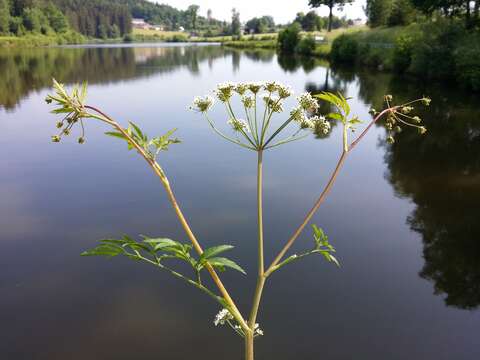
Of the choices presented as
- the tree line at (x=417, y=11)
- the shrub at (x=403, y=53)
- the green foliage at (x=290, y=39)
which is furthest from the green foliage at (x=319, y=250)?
the green foliage at (x=290, y=39)

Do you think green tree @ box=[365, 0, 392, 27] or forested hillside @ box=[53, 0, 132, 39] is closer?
green tree @ box=[365, 0, 392, 27]

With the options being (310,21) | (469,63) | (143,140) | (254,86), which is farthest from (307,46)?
(143,140)

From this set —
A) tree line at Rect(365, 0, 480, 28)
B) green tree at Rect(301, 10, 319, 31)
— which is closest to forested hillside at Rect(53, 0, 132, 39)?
green tree at Rect(301, 10, 319, 31)

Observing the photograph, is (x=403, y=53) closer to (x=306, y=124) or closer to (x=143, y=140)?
(x=306, y=124)

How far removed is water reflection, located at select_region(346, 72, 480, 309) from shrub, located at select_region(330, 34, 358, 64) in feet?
115

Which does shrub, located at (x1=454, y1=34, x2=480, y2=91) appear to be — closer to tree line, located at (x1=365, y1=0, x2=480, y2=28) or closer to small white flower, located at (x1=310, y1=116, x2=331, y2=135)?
tree line, located at (x1=365, y1=0, x2=480, y2=28)

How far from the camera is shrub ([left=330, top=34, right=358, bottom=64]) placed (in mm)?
55219

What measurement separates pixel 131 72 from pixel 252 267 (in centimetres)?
3876

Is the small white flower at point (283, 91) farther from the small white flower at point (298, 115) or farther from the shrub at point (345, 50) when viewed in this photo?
the shrub at point (345, 50)

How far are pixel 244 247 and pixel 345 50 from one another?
53393mm

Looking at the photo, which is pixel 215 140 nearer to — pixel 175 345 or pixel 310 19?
pixel 175 345

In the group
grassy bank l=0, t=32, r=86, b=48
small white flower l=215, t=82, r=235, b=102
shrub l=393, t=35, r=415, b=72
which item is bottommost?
small white flower l=215, t=82, r=235, b=102

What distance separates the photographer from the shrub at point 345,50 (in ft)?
181

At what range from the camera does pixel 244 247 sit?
8383 mm
